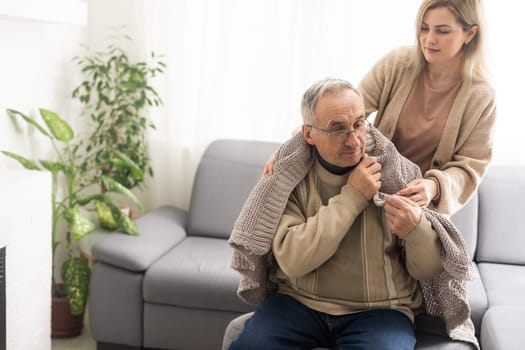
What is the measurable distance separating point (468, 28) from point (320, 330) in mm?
1010

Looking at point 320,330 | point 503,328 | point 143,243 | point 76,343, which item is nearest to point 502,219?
point 503,328

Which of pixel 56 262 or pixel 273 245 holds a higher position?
pixel 273 245

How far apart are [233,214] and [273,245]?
139 centimetres

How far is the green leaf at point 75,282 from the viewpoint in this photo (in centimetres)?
328

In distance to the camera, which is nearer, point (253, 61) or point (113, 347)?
point (113, 347)

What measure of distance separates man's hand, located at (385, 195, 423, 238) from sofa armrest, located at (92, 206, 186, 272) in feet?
4.36

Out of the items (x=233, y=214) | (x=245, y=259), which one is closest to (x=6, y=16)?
(x=233, y=214)

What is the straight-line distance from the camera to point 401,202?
6.73 ft

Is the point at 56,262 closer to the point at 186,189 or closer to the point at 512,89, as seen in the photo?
the point at 186,189

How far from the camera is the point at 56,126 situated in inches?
129

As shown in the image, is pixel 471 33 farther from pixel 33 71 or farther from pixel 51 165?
pixel 33 71

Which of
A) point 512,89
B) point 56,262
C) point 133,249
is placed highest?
point 512,89

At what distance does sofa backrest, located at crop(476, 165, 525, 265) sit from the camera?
3256mm

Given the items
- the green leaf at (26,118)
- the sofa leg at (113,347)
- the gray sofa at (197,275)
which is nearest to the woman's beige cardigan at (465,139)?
the gray sofa at (197,275)
